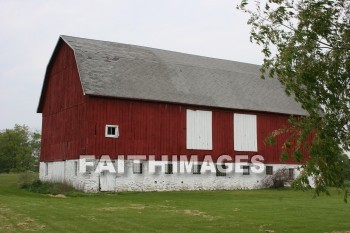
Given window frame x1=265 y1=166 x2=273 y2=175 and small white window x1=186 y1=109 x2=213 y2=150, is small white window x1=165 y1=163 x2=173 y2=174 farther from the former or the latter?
window frame x1=265 y1=166 x2=273 y2=175

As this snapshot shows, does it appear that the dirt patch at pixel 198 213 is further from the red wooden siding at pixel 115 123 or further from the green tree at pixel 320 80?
the red wooden siding at pixel 115 123

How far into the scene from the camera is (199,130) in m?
32.3

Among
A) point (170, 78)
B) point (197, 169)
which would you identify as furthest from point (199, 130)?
point (170, 78)

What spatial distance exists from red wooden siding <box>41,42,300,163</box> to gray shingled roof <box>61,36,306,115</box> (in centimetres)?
72

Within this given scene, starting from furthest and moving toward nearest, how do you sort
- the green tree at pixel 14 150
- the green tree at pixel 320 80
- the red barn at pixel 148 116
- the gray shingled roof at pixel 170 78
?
the green tree at pixel 14 150 → the gray shingled roof at pixel 170 78 → the red barn at pixel 148 116 → the green tree at pixel 320 80

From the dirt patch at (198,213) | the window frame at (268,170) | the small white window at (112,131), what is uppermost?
the small white window at (112,131)

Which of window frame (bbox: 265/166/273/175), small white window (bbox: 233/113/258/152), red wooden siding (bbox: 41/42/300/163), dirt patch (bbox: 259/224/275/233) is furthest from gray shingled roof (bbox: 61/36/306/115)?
dirt patch (bbox: 259/224/275/233)

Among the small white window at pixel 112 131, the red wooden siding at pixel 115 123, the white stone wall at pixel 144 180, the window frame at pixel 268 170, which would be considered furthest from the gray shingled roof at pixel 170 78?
the white stone wall at pixel 144 180

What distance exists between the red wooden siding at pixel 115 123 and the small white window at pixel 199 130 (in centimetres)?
32

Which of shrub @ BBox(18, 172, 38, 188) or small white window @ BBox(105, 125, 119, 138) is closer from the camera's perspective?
small white window @ BBox(105, 125, 119, 138)

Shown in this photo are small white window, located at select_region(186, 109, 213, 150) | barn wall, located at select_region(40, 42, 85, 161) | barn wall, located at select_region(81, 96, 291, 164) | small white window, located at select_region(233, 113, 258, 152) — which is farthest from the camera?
small white window, located at select_region(233, 113, 258, 152)

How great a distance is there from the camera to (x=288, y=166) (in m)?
36.3

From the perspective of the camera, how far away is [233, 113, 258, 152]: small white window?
1330 inches

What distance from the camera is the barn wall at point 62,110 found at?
3042cm
